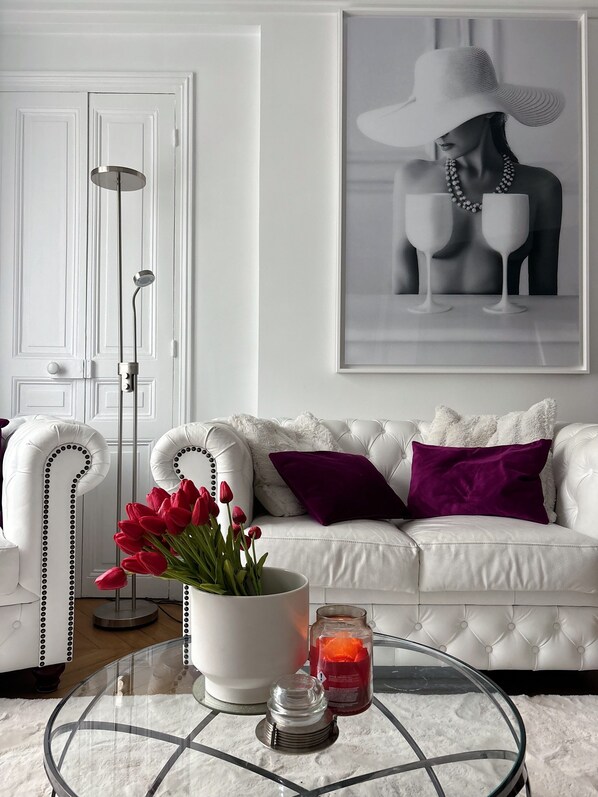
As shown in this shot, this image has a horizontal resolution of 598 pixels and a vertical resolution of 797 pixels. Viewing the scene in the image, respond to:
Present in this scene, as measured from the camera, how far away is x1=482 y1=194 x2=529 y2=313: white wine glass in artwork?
297 centimetres

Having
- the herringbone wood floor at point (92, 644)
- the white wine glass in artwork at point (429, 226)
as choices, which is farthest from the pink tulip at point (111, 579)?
the white wine glass in artwork at point (429, 226)

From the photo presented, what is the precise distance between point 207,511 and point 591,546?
1454mm

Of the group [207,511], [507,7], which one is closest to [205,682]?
[207,511]

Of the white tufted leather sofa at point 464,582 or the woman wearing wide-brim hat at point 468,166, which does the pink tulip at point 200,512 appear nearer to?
the white tufted leather sofa at point 464,582

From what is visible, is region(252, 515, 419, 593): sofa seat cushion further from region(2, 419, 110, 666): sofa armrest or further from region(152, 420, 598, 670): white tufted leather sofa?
region(2, 419, 110, 666): sofa armrest

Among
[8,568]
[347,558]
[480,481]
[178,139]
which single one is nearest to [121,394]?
[8,568]

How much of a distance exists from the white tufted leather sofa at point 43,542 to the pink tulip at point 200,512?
45.8 inches

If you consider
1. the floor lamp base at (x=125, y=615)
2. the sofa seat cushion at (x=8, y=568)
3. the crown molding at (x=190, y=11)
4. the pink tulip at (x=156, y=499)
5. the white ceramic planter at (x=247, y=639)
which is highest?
the crown molding at (x=190, y=11)

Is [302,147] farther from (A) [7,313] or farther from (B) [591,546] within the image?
(B) [591,546]

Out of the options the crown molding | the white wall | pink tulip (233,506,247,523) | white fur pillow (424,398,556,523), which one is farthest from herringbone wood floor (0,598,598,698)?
the crown molding

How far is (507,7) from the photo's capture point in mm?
3002

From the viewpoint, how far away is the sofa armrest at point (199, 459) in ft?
6.73

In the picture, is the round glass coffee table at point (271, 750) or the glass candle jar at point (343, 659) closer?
the round glass coffee table at point (271, 750)

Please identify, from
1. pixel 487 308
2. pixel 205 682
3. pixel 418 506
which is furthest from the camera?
pixel 487 308
